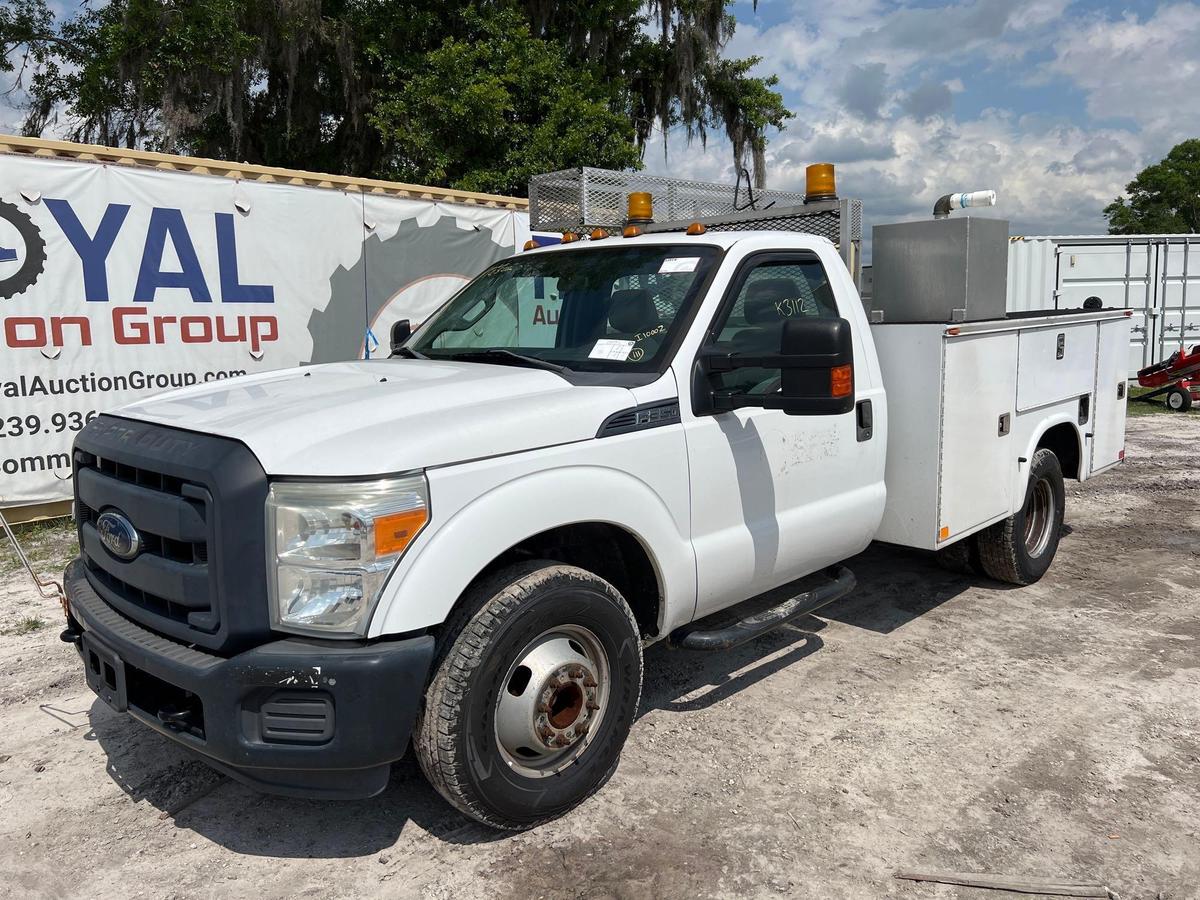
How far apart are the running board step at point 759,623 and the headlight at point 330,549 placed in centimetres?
145

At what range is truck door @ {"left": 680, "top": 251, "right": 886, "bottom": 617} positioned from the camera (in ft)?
11.5

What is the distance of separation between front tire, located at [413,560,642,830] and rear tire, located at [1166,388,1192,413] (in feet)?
44.5

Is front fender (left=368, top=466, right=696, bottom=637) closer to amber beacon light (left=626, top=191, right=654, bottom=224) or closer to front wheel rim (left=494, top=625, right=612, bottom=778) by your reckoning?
front wheel rim (left=494, top=625, right=612, bottom=778)

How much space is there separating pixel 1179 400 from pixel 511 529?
1417cm

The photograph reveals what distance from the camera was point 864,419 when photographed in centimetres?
418

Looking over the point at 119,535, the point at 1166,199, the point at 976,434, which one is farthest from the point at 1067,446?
the point at 1166,199

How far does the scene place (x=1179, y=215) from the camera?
2244 inches

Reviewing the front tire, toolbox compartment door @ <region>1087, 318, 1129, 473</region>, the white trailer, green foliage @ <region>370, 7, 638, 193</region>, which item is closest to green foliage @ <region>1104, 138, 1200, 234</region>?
the white trailer

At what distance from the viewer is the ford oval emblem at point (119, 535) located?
286 cm

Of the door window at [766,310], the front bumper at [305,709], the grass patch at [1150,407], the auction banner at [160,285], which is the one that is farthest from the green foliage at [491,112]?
the front bumper at [305,709]

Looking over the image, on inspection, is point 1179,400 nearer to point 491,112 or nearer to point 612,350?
point 491,112

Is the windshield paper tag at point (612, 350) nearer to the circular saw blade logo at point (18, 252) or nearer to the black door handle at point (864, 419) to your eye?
the black door handle at point (864, 419)

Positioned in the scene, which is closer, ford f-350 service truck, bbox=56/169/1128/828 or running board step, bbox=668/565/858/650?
ford f-350 service truck, bbox=56/169/1128/828

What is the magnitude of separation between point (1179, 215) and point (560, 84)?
178ft
